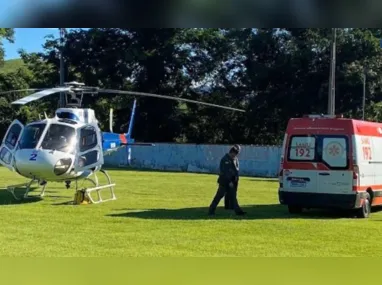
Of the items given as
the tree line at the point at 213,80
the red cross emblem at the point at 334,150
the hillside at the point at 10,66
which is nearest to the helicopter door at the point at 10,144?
the red cross emblem at the point at 334,150

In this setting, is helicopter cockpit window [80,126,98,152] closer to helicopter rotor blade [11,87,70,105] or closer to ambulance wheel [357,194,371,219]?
helicopter rotor blade [11,87,70,105]

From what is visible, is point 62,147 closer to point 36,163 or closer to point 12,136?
point 36,163

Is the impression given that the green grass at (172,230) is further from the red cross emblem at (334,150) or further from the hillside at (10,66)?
the hillside at (10,66)

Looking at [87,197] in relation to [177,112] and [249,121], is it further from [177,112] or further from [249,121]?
[177,112]

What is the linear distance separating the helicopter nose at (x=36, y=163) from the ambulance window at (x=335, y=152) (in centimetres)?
690

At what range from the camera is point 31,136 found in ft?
53.1

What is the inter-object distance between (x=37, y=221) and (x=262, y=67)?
1369 inches

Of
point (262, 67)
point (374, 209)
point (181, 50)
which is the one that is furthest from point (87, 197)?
point (181, 50)

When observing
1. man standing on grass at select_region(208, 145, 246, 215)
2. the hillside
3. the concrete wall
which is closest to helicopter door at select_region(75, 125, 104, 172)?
man standing on grass at select_region(208, 145, 246, 215)

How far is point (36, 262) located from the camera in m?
3.51

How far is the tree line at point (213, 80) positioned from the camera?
143ft

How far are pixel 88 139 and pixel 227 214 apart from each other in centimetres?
490

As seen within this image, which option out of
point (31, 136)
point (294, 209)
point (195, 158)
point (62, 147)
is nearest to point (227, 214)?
point (294, 209)

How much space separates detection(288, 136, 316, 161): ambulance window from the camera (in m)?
14.4
